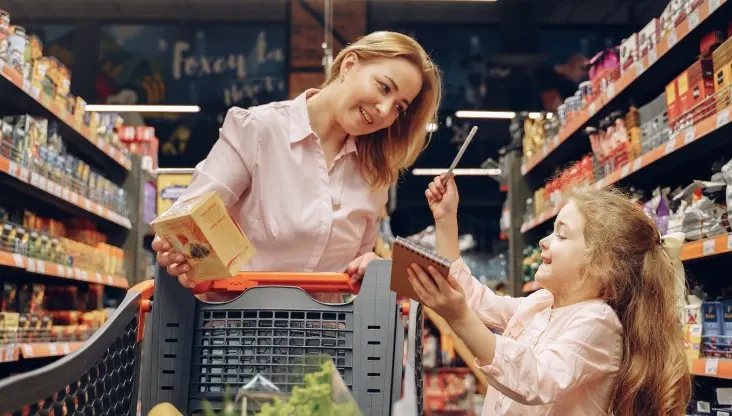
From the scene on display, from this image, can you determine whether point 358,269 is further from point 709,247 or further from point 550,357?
point 709,247

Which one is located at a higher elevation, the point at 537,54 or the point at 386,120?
the point at 537,54

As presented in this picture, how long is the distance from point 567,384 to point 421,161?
8.84m

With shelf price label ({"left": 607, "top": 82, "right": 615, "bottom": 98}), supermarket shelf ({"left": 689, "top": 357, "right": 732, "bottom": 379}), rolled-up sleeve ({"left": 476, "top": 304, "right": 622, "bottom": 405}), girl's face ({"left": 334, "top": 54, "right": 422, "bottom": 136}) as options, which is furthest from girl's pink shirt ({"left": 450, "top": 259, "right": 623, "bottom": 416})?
shelf price label ({"left": 607, "top": 82, "right": 615, "bottom": 98})

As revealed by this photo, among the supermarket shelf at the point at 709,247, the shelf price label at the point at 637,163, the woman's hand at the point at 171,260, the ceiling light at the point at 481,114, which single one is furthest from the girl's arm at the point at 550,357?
the ceiling light at the point at 481,114

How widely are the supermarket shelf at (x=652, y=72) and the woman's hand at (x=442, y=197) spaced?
135 centimetres

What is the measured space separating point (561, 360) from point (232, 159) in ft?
2.73

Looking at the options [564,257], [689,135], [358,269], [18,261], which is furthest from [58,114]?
[564,257]

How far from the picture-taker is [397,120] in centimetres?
212

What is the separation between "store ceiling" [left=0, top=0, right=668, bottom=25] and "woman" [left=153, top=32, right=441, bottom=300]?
26.9ft

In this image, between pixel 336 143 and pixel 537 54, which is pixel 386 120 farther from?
pixel 537 54

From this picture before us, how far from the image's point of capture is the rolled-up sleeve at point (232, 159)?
6.08 feet

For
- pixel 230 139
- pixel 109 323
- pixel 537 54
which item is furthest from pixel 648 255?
pixel 537 54

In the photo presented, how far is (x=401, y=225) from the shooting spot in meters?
10.8

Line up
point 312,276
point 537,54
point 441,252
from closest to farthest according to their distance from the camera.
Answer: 1. point 312,276
2. point 441,252
3. point 537,54
